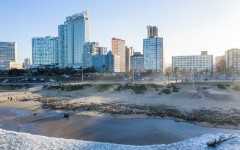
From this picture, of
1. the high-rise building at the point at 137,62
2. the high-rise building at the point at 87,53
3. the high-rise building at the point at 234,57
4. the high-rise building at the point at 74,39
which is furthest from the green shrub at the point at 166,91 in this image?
the high-rise building at the point at 137,62

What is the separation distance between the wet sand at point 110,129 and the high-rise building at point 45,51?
6058 inches

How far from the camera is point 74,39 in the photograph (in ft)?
552

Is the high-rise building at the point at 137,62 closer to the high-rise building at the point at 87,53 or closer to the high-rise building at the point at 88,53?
the high-rise building at the point at 88,53

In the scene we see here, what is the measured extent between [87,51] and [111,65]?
1974cm

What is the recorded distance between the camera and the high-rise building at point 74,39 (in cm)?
16775

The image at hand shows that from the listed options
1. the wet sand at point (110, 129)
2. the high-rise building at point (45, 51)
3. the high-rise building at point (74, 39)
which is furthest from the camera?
the high-rise building at point (45, 51)

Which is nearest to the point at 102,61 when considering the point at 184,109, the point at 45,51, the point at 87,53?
the point at 87,53

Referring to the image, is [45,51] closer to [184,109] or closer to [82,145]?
[184,109]

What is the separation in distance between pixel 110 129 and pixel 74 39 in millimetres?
153006

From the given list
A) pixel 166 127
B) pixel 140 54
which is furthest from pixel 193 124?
pixel 140 54

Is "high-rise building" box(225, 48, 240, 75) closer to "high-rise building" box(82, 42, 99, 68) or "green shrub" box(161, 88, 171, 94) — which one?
"high-rise building" box(82, 42, 99, 68)

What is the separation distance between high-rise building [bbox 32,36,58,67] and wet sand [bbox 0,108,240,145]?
154 m

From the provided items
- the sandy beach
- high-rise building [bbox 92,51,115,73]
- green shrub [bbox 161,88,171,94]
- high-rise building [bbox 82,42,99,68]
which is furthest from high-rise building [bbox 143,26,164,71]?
green shrub [bbox 161,88,171,94]

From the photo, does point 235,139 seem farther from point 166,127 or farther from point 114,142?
point 114,142
